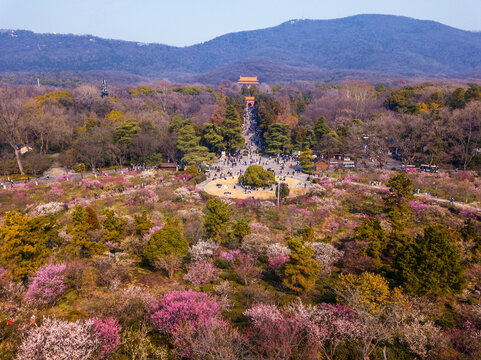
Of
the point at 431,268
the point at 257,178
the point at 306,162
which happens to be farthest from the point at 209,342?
the point at 306,162

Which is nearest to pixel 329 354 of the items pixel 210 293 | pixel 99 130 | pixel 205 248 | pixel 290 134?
pixel 210 293

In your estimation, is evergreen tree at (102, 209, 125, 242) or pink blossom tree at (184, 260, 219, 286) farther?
evergreen tree at (102, 209, 125, 242)

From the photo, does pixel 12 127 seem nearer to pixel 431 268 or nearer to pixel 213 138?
pixel 213 138

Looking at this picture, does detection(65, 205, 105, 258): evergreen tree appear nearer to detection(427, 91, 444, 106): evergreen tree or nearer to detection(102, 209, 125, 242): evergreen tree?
detection(102, 209, 125, 242): evergreen tree

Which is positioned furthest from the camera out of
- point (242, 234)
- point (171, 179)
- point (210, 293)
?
point (171, 179)

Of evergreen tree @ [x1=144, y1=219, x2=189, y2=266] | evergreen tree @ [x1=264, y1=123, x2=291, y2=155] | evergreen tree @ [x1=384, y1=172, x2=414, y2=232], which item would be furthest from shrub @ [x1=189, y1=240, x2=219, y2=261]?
evergreen tree @ [x1=264, y1=123, x2=291, y2=155]

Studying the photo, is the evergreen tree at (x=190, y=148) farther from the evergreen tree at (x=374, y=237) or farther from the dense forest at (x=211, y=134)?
the evergreen tree at (x=374, y=237)

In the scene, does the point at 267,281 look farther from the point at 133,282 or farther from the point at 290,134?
the point at 290,134
